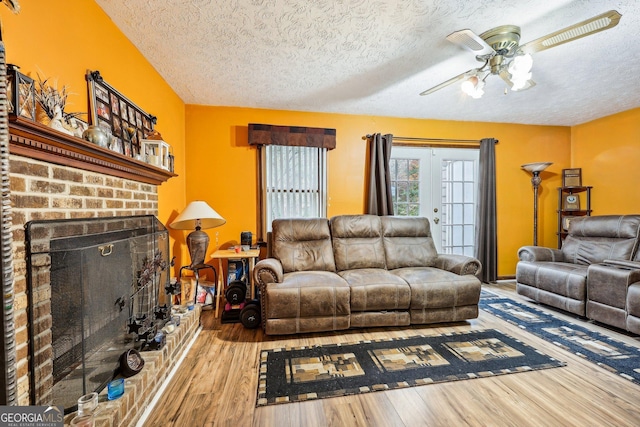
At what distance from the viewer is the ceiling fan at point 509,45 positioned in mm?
1540

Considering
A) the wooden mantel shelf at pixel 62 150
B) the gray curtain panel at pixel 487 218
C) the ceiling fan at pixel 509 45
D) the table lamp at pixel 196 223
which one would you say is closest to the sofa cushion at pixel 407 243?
the gray curtain panel at pixel 487 218

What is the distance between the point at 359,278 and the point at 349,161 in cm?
184

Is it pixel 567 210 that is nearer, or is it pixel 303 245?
pixel 303 245

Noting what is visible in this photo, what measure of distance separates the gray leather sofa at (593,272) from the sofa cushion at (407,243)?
3.90ft

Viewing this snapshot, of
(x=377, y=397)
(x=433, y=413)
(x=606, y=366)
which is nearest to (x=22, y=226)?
(x=377, y=397)

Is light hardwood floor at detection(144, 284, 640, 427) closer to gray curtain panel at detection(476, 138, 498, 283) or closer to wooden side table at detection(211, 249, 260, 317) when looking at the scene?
wooden side table at detection(211, 249, 260, 317)

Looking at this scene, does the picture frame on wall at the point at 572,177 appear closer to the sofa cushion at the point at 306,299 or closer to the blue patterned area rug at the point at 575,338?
the blue patterned area rug at the point at 575,338

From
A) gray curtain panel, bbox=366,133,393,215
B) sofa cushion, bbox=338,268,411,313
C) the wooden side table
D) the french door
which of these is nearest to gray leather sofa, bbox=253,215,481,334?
sofa cushion, bbox=338,268,411,313

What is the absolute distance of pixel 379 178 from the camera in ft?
12.4

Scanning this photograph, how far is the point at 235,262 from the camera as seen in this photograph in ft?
10.5

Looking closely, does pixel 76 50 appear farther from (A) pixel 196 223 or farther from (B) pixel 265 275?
(B) pixel 265 275

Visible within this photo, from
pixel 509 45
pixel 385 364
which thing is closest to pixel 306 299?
pixel 385 364

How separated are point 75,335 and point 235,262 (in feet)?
6.34

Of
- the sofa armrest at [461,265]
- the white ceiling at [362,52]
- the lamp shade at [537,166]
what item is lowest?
the sofa armrest at [461,265]
